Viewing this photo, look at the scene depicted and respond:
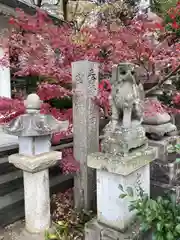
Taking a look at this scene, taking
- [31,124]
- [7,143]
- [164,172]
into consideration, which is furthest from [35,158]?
[7,143]

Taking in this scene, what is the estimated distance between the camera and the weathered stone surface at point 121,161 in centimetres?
221

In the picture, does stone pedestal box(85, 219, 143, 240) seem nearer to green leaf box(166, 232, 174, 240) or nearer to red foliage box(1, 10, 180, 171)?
green leaf box(166, 232, 174, 240)

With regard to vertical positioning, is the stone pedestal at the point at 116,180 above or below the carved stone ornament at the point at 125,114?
below

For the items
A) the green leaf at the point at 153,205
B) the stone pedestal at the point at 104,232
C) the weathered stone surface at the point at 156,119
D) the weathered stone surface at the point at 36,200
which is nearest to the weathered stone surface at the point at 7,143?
the weathered stone surface at the point at 36,200

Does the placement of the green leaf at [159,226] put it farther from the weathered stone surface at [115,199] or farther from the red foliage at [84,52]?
the red foliage at [84,52]

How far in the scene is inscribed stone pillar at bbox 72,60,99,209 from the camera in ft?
10.2

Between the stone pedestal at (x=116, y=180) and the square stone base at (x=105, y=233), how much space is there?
47 millimetres

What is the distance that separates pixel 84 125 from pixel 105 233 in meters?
1.41

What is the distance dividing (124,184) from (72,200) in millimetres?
1590

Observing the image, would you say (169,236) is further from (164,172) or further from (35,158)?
(35,158)

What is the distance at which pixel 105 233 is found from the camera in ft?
7.96

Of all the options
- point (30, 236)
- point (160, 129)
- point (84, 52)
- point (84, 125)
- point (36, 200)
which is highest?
point (84, 52)

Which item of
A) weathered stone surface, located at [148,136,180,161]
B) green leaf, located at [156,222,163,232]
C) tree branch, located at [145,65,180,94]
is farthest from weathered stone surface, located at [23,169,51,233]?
tree branch, located at [145,65,180,94]

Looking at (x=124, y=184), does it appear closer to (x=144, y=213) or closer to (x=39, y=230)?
(x=144, y=213)
